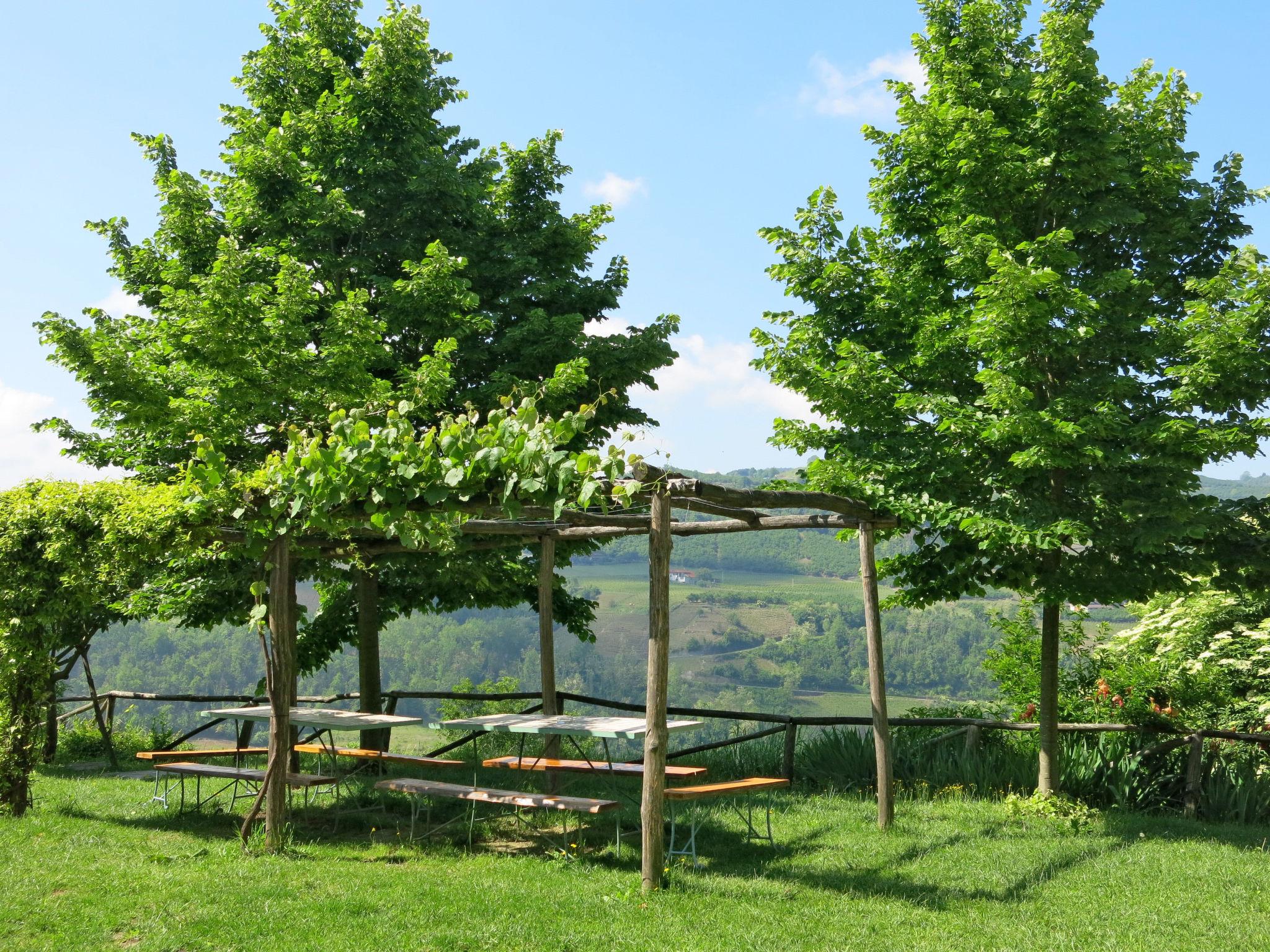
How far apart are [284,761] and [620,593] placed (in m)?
130

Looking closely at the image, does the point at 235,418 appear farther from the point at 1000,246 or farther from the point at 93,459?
the point at 1000,246

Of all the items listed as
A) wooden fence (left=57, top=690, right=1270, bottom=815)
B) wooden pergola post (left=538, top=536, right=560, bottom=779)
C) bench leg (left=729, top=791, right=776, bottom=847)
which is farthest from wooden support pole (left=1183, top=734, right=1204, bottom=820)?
wooden pergola post (left=538, top=536, right=560, bottom=779)

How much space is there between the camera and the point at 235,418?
11.6 metres

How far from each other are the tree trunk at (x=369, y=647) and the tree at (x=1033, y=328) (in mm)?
6037

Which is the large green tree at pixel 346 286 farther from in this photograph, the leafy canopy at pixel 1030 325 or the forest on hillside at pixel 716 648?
the forest on hillside at pixel 716 648

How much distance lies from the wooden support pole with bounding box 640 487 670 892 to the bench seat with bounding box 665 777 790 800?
53cm

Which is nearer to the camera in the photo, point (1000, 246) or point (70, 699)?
point (1000, 246)

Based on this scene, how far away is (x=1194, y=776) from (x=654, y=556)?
23.9 feet

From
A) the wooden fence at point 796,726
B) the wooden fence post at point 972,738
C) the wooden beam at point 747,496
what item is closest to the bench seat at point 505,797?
the wooden beam at point 747,496

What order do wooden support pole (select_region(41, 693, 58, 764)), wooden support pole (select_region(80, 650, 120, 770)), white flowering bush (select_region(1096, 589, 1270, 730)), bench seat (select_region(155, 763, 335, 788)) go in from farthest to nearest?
wooden support pole (select_region(41, 693, 58, 764)) < wooden support pole (select_region(80, 650, 120, 770)) < white flowering bush (select_region(1096, 589, 1270, 730)) < bench seat (select_region(155, 763, 335, 788))

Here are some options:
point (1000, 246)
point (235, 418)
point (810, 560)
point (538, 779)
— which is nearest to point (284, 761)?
point (538, 779)

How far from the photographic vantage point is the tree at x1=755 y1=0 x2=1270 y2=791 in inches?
361

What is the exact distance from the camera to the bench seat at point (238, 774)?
836 cm

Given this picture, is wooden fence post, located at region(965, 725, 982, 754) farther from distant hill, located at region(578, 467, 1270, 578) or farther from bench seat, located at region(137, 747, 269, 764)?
distant hill, located at region(578, 467, 1270, 578)
